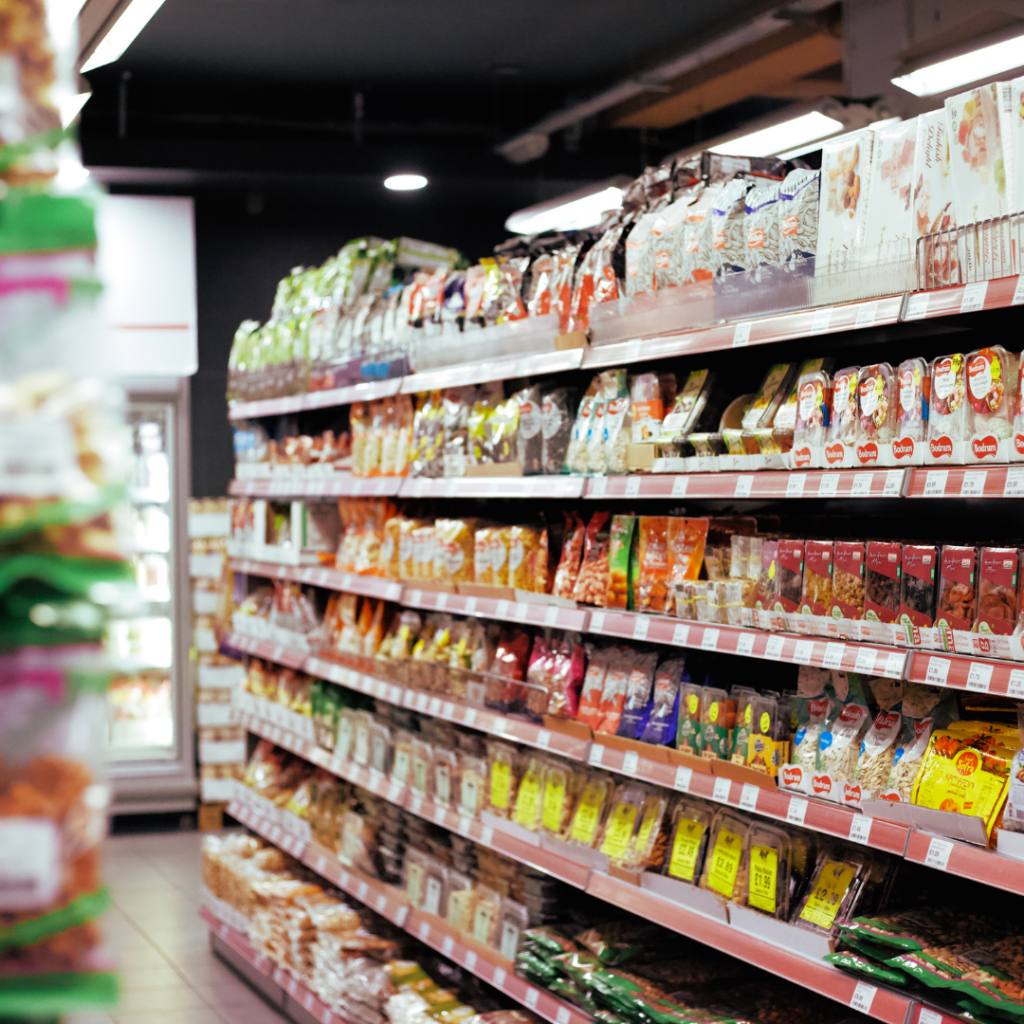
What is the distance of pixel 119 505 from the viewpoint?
3.18 feet

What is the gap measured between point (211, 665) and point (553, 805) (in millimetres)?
4738

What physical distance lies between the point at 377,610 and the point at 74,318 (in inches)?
161

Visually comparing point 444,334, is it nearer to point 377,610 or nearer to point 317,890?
point 377,610

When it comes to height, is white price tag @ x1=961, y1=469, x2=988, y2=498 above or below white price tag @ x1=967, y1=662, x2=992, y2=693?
above

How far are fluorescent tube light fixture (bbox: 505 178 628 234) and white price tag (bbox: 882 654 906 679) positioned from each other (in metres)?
4.61

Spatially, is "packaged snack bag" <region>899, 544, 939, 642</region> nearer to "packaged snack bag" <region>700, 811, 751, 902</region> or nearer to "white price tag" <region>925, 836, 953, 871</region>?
"white price tag" <region>925, 836, 953, 871</region>

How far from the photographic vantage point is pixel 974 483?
2268 mm

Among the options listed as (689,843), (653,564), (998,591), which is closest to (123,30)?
(653,564)

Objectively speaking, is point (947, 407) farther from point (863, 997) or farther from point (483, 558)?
point (483, 558)

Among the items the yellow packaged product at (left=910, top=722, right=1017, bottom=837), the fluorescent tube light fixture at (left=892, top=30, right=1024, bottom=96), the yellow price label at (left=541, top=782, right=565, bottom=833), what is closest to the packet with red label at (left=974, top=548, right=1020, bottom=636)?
the yellow packaged product at (left=910, top=722, right=1017, bottom=837)

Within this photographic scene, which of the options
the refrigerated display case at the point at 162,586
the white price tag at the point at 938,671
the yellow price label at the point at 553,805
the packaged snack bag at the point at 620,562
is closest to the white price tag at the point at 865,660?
the white price tag at the point at 938,671

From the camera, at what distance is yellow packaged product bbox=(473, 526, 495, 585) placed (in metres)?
4.09

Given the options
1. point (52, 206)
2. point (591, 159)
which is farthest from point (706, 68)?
point (52, 206)

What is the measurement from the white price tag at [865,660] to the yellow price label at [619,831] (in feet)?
3.72
